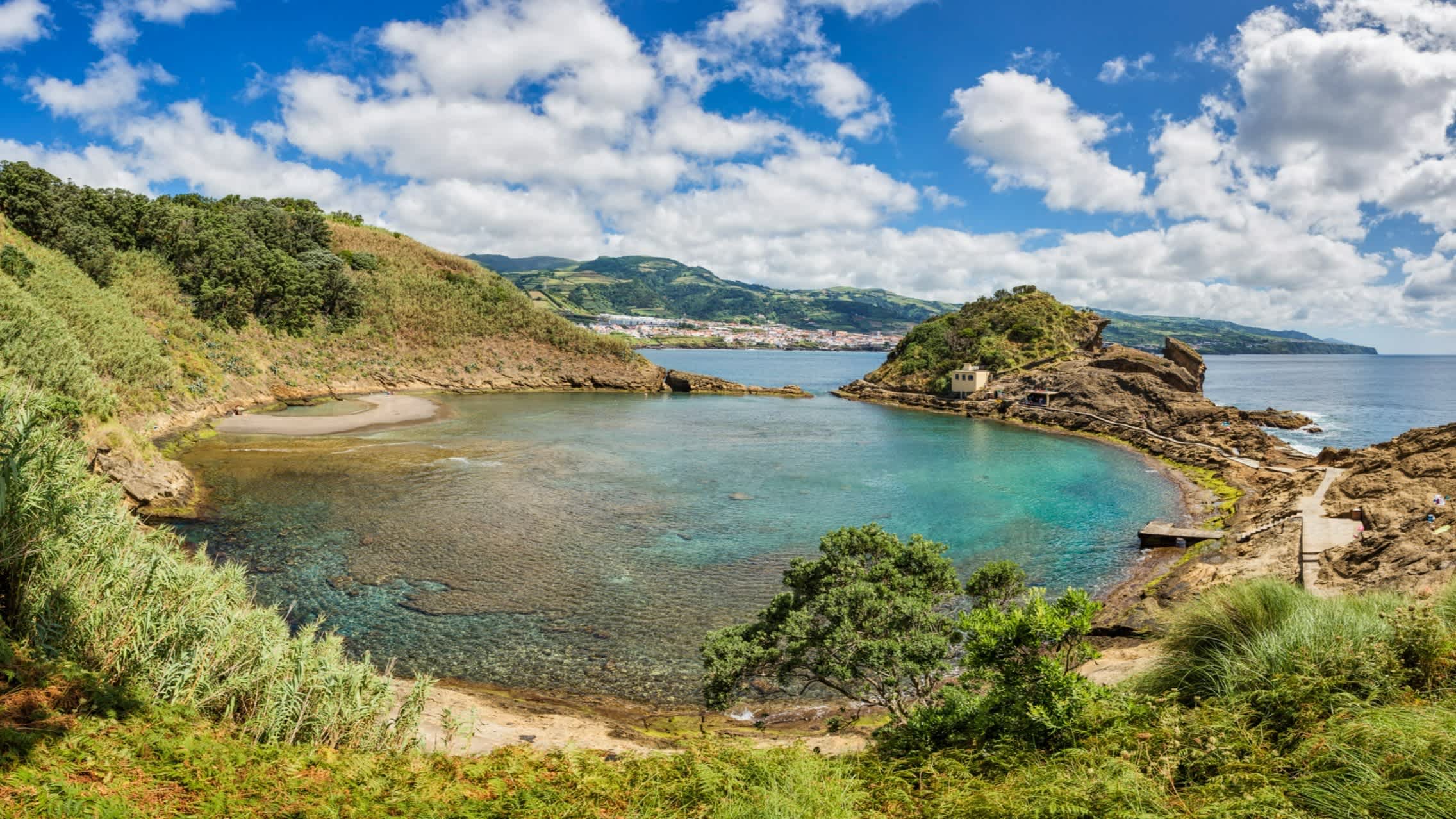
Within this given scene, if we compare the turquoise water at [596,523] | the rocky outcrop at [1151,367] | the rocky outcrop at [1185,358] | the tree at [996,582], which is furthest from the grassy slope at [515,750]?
the rocky outcrop at [1185,358]

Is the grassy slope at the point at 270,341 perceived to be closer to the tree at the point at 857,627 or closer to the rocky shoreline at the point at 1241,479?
the tree at the point at 857,627

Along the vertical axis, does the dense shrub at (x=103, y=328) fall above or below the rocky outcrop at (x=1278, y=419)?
above

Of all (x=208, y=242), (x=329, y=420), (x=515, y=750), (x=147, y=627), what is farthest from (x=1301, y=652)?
(x=208, y=242)

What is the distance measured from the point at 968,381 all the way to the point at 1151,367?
763 inches

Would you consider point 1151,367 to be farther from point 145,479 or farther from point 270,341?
point 270,341

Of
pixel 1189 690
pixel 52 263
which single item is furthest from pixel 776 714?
pixel 52 263

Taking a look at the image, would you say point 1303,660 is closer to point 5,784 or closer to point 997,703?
point 997,703

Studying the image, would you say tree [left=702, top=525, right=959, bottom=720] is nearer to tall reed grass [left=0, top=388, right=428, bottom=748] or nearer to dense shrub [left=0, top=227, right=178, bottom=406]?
tall reed grass [left=0, top=388, right=428, bottom=748]

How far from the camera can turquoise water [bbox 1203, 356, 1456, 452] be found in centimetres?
6203

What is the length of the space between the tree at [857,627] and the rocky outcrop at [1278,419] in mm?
68626

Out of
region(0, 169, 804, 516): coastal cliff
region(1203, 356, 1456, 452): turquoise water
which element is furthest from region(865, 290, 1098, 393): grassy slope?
region(1203, 356, 1456, 452): turquoise water

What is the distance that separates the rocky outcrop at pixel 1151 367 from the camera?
7044 cm

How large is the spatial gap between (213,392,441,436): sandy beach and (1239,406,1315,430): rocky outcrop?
79087 mm

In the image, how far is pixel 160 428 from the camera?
38.6 m
